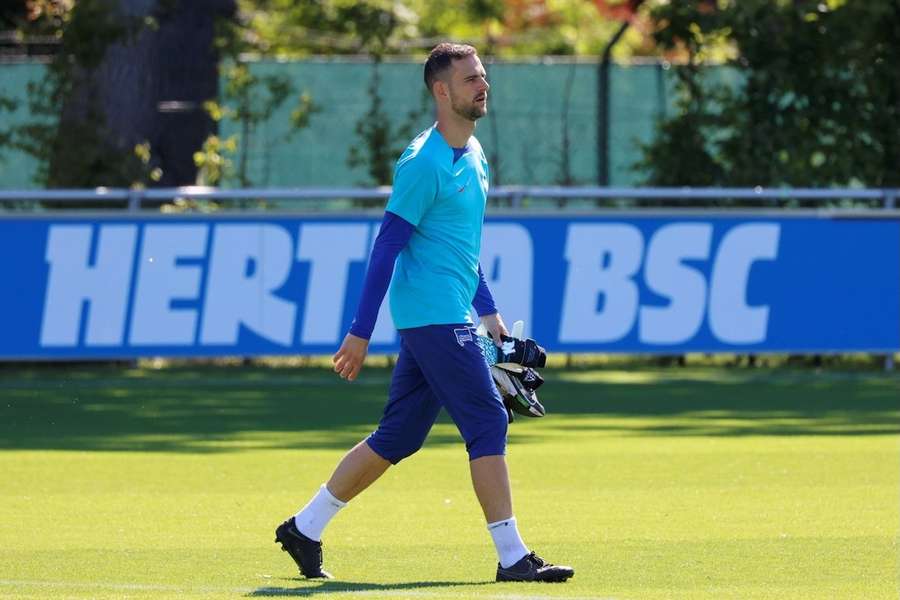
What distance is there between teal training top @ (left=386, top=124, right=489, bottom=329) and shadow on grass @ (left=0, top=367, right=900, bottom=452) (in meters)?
5.38

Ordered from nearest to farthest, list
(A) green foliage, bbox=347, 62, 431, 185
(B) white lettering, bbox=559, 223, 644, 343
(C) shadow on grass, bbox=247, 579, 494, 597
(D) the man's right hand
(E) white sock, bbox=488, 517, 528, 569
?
1. (C) shadow on grass, bbox=247, 579, 494, 597
2. (D) the man's right hand
3. (E) white sock, bbox=488, 517, 528, 569
4. (B) white lettering, bbox=559, 223, 644, 343
5. (A) green foliage, bbox=347, 62, 431, 185

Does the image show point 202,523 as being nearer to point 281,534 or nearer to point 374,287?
point 281,534

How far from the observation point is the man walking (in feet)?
26.8

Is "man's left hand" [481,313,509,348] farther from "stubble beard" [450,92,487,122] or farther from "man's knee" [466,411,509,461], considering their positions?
"stubble beard" [450,92,487,122]

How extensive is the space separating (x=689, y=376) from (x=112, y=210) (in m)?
5.27

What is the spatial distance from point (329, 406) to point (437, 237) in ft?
27.3

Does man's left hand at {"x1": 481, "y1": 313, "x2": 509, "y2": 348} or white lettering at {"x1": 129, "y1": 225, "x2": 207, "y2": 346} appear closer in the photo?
man's left hand at {"x1": 481, "y1": 313, "x2": 509, "y2": 348}

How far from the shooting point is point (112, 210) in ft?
61.7

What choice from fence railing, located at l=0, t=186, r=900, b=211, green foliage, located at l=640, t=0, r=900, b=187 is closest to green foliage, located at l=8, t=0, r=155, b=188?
fence railing, located at l=0, t=186, r=900, b=211

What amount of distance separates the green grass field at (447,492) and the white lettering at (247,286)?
482 mm

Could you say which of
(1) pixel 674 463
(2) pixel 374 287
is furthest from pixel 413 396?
(1) pixel 674 463

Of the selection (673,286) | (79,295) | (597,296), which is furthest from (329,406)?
(673,286)

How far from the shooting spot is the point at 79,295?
59.5 feet

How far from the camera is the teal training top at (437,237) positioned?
8.21m
